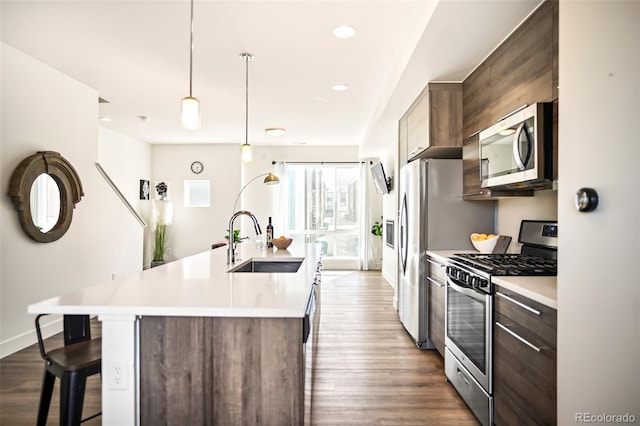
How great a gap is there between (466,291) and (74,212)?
3.80 meters

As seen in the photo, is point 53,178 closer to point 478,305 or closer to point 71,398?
point 71,398

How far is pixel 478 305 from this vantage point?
2289 mm

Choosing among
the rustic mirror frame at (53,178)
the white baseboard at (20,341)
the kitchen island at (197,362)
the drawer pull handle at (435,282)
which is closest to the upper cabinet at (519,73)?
the drawer pull handle at (435,282)

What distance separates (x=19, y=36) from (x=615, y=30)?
3.84 metres

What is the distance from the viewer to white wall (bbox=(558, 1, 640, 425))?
1.25 m

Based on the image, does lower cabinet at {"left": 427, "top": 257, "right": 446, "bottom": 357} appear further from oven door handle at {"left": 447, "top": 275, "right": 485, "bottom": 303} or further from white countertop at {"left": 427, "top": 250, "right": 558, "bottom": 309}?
white countertop at {"left": 427, "top": 250, "right": 558, "bottom": 309}

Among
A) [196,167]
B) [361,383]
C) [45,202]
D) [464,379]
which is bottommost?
[361,383]

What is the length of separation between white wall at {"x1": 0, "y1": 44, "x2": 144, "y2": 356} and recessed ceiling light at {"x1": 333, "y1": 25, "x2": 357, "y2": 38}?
270 cm

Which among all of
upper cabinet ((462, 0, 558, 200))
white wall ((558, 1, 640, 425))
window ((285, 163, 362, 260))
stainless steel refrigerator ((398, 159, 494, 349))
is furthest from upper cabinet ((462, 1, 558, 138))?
window ((285, 163, 362, 260))

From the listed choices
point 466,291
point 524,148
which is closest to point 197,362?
point 466,291

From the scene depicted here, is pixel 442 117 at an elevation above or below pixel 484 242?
above

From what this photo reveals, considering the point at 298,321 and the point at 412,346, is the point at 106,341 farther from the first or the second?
the point at 412,346

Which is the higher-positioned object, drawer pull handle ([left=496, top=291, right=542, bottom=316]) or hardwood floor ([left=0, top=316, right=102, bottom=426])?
drawer pull handle ([left=496, top=291, right=542, bottom=316])

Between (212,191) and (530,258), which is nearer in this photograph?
(530,258)
